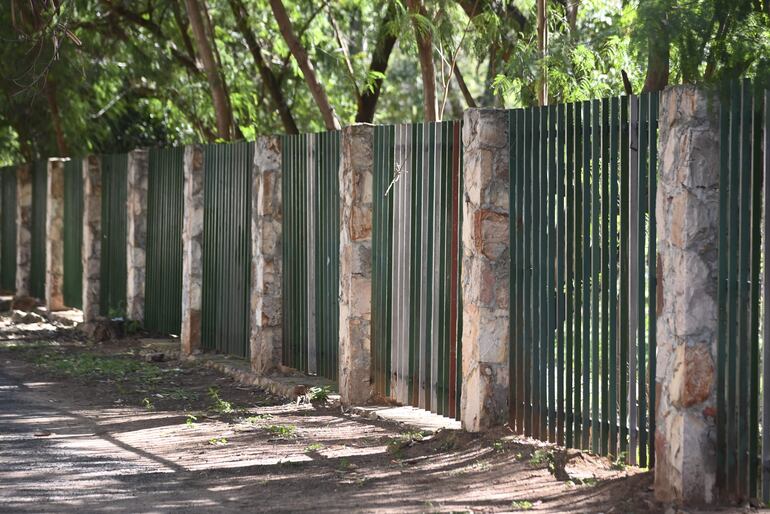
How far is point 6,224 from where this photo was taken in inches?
827

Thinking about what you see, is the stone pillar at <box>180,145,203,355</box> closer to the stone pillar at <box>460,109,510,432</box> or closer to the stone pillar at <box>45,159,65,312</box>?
the stone pillar at <box>45,159,65,312</box>

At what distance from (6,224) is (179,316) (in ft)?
29.0

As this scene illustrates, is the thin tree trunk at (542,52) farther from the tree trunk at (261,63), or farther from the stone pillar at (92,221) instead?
the tree trunk at (261,63)

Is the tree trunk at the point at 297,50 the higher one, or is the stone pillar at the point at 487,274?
the tree trunk at the point at 297,50

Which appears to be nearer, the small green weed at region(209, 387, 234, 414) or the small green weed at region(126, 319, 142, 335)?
the small green weed at region(209, 387, 234, 414)

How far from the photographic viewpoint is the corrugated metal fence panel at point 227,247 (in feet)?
38.8

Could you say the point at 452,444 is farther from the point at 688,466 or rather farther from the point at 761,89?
the point at 761,89

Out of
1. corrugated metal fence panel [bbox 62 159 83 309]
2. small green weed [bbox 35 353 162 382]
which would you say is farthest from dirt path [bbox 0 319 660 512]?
corrugated metal fence panel [bbox 62 159 83 309]

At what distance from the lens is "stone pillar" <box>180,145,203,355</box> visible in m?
12.7

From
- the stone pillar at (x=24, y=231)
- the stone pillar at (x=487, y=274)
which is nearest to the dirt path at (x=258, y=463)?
the stone pillar at (x=487, y=274)

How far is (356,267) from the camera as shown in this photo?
919cm

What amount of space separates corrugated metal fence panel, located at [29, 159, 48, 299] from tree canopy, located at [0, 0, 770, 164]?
1057 millimetres

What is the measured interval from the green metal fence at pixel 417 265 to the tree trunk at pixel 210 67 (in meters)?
7.02

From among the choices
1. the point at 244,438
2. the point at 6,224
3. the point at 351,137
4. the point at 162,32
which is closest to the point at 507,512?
the point at 244,438
